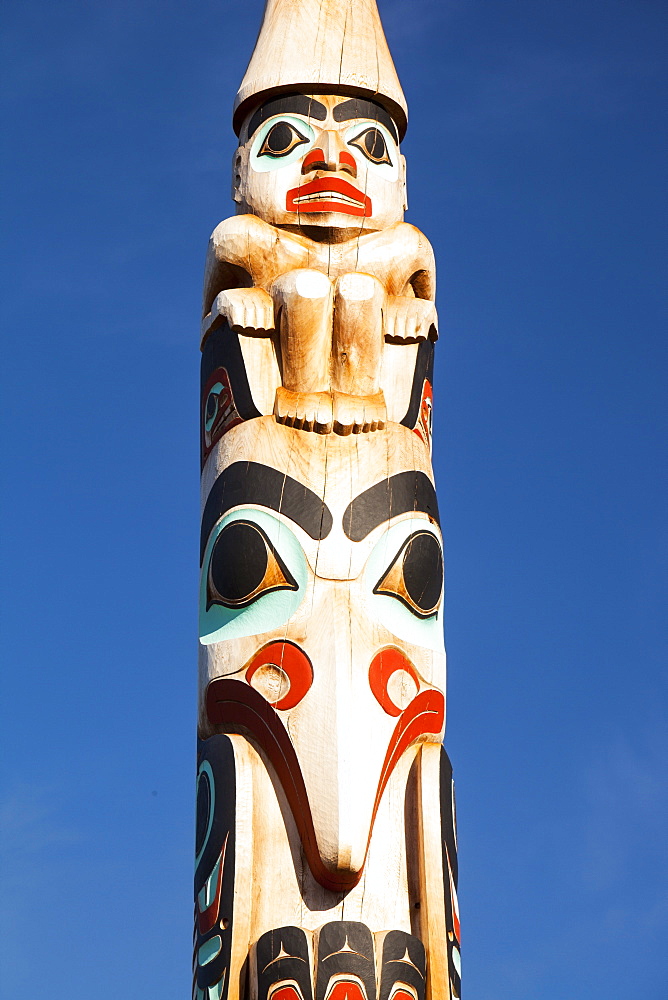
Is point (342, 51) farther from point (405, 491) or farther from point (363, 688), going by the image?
point (363, 688)

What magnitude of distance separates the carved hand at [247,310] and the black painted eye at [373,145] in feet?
4.08

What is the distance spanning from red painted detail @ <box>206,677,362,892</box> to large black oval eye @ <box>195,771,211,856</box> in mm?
288

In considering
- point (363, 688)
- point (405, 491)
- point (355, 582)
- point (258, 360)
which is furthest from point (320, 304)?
point (363, 688)

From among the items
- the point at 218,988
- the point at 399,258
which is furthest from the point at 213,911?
the point at 399,258

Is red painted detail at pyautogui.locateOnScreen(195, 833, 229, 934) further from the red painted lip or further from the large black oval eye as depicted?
the red painted lip

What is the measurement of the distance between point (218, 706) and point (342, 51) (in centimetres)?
439

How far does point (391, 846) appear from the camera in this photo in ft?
21.9

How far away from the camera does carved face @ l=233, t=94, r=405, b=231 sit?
8.45m

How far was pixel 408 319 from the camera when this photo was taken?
27.1 feet

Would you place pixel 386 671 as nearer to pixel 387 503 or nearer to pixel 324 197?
pixel 387 503

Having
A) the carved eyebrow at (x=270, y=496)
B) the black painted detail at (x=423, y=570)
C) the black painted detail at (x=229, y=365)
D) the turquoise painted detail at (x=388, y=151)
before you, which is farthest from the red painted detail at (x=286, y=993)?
the turquoise painted detail at (x=388, y=151)

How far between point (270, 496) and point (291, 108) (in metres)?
2.81

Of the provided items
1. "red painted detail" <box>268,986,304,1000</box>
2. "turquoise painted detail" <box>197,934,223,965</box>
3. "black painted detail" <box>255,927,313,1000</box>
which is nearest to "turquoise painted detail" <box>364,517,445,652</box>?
"black painted detail" <box>255,927,313,1000</box>

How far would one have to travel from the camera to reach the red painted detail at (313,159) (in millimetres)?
8500
